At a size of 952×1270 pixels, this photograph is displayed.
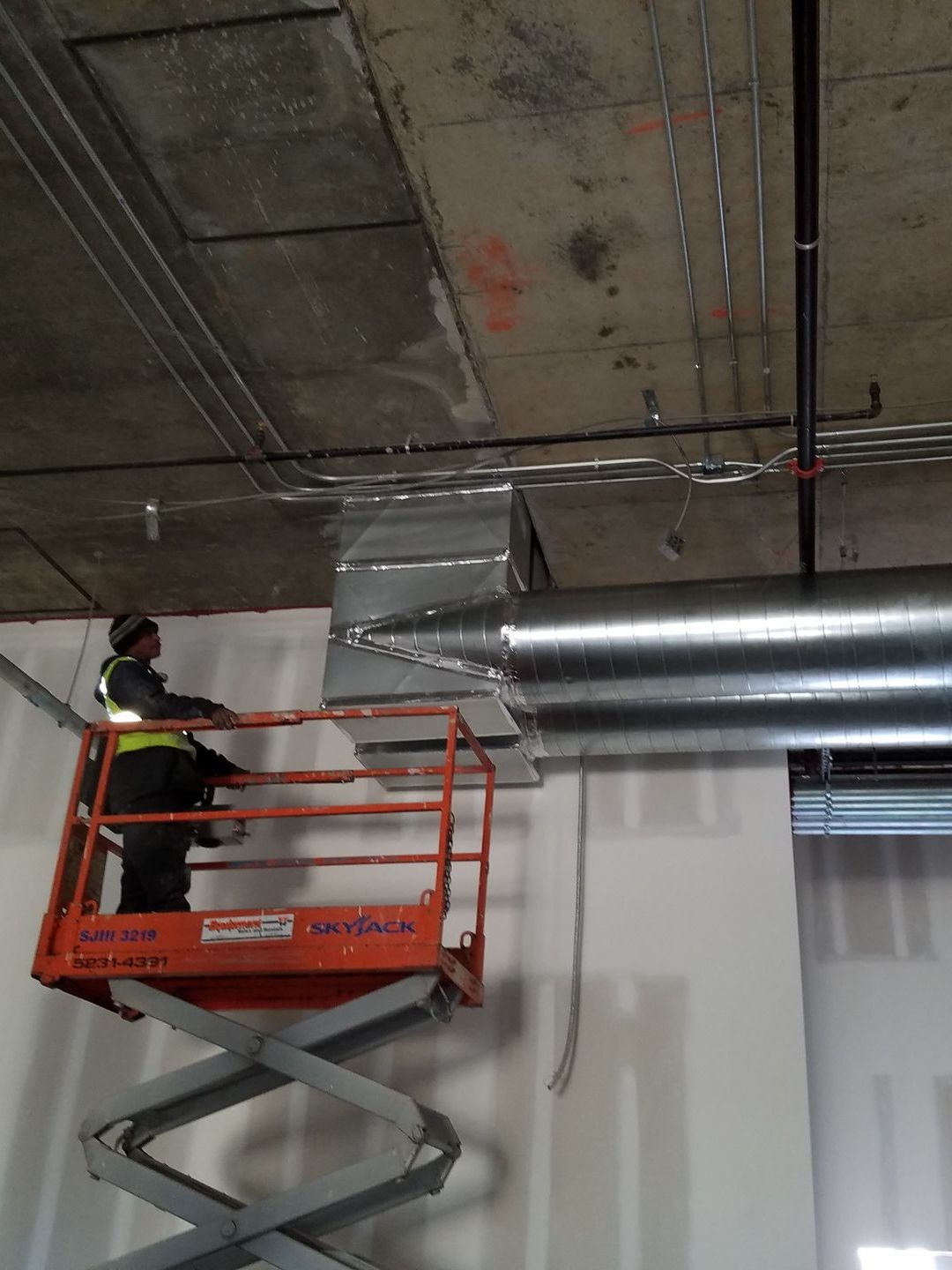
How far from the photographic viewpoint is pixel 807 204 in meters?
2.33

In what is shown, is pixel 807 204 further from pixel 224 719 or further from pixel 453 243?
pixel 224 719

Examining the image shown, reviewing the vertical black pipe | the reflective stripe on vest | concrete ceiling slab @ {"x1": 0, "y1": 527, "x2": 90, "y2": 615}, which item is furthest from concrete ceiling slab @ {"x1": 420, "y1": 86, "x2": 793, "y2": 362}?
concrete ceiling slab @ {"x1": 0, "y1": 527, "x2": 90, "y2": 615}

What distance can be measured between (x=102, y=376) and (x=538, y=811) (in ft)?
8.55

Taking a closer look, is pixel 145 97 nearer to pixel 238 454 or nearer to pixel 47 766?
pixel 238 454

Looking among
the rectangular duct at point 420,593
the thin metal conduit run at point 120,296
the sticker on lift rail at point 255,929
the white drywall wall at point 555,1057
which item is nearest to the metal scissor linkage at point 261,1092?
the sticker on lift rail at point 255,929

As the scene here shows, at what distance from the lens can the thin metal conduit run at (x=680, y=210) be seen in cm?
263

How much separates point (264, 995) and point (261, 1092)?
1.12 feet

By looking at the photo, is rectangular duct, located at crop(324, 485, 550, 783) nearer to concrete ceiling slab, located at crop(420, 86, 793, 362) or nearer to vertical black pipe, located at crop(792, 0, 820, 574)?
concrete ceiling slab, located at crop(420, 86, 793, 362)

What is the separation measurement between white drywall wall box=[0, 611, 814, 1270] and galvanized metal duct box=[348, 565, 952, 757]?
22.2 inches

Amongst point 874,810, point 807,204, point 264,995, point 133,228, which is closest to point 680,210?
point 807,204

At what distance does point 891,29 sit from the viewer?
8.48ft

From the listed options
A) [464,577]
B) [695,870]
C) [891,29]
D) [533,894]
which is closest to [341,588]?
[464,577]

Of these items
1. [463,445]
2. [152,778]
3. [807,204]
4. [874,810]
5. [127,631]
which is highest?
[463,445]

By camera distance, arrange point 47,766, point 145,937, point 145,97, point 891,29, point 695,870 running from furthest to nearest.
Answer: point 47,766 < point 695,870 < point 145,937 < point 145,97 < point 891,29
